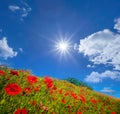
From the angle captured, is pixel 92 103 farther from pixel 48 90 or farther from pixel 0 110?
pixel 0 110

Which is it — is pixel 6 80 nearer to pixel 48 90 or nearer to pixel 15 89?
pixel 48 90

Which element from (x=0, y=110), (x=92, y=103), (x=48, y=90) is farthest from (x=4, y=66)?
(x=0, y=110)

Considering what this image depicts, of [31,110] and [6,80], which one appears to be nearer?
[31,110]

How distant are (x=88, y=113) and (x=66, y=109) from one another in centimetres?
130

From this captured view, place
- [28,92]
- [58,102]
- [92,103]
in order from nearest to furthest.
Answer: [28,92] < [58,102] < [92,103]

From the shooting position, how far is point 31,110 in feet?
17.9

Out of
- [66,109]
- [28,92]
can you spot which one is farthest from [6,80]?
[66,109]

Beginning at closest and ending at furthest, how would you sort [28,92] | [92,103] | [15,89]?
[15,89], [28,92], [92,103]

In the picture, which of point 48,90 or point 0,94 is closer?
point 0,94

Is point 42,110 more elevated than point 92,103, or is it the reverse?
point 92,103

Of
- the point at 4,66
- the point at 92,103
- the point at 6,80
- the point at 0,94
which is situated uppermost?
the point at 4,66

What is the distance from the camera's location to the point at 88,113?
29.0 feet

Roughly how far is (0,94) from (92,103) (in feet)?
22.2

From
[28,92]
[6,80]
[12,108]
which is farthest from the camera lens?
[6,80]
